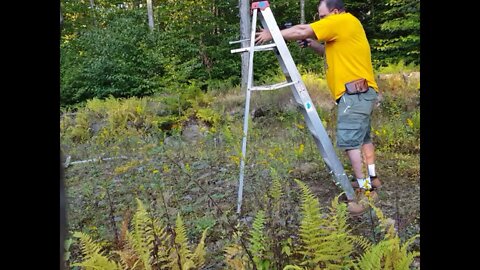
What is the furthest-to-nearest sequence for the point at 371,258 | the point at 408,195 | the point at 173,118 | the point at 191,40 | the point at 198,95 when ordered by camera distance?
the point at 191,40 < the point at 198,95 < the point at 173,118 < the point at 408,195 < the point at 371,258

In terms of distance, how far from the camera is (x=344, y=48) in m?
3.68

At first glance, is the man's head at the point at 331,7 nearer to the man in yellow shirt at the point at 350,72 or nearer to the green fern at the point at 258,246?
the man in yellow shirt at the point at 350,72

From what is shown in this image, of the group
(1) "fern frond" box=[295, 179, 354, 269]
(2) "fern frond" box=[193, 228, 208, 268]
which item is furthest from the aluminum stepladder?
(1) "fern frond" box=[295, 179, 354, 269]

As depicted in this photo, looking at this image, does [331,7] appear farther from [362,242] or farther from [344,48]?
[362,242]

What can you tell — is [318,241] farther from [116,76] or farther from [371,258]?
[116,76]

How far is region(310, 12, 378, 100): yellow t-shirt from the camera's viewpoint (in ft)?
11.8

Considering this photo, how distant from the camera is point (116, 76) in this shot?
50.0ft

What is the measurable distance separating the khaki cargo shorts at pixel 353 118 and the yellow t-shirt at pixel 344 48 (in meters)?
0.12

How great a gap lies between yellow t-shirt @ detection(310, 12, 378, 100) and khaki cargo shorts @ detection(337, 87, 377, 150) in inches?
4.8

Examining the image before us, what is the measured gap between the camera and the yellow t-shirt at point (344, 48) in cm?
359
